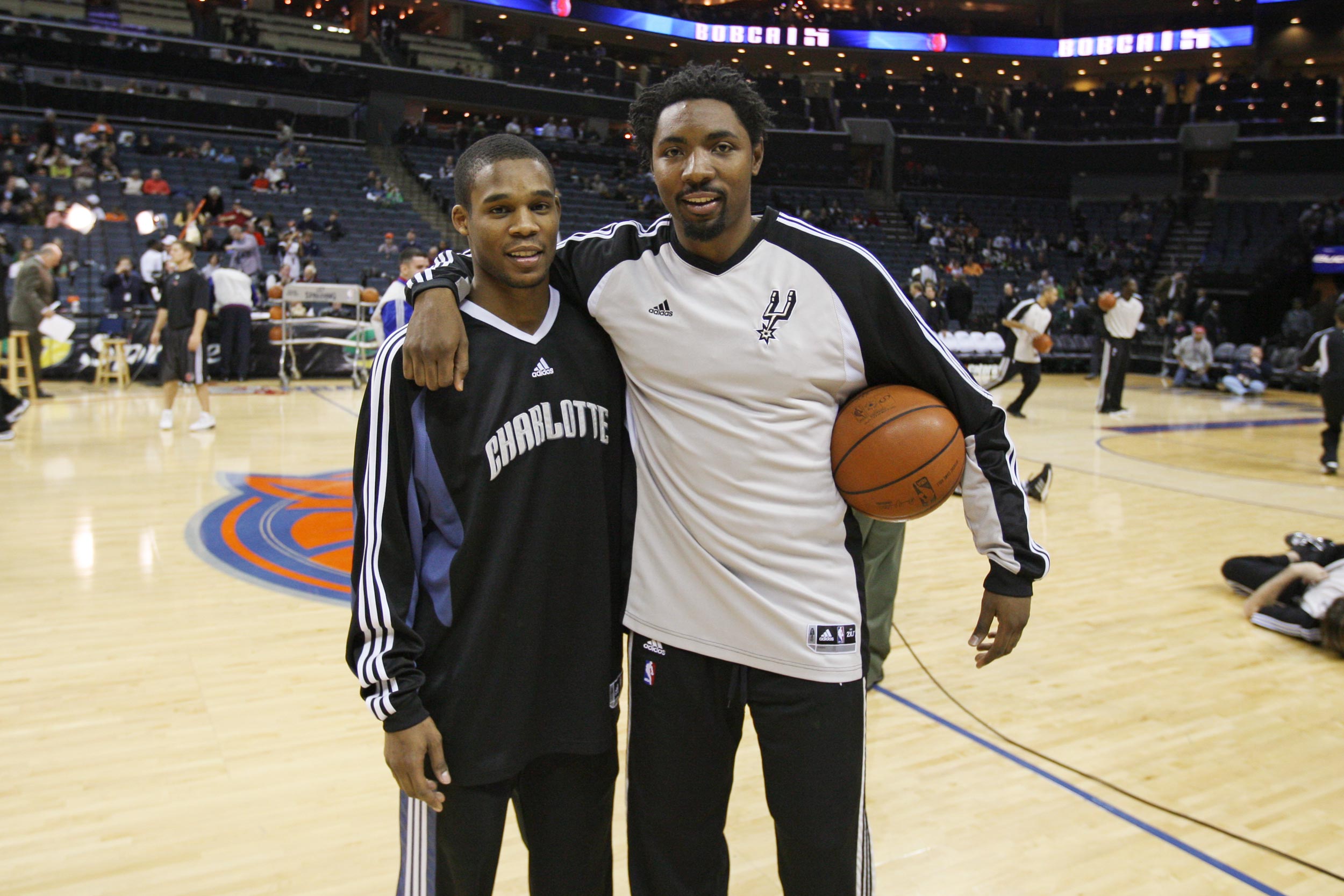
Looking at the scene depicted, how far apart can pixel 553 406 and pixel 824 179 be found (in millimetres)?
28393

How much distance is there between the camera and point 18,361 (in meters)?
10.5

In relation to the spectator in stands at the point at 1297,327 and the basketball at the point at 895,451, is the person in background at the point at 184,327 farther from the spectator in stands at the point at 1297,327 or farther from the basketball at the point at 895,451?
the spectator in stands at the point at 1297,327

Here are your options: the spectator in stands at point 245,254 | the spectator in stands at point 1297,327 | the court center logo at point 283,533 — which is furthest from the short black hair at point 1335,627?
the spectator in stands at point 1297,327

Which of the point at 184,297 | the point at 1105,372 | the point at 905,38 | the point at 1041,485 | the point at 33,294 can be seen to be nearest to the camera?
the point at 1041,485

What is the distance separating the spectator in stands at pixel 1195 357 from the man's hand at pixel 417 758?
1694 centimetres

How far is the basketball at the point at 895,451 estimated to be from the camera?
1703mm

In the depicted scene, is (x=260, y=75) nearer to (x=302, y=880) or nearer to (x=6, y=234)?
(x=6, y=234)

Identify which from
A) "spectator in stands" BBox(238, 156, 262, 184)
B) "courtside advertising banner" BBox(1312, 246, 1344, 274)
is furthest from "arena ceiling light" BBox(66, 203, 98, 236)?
"courtside advertising banner" BBox(1312, 246, 1344, 274)

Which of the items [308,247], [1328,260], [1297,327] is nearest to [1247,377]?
[1297,327]

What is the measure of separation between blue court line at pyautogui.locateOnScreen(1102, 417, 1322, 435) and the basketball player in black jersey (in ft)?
33.6

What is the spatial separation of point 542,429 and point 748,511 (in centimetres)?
38

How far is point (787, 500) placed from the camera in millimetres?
1670

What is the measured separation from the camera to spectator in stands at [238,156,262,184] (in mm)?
18953

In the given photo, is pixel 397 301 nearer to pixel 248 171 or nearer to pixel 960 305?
pixel 960 305
